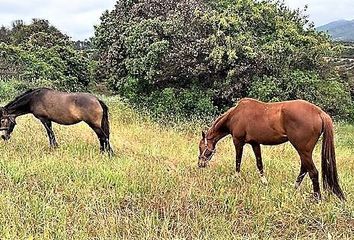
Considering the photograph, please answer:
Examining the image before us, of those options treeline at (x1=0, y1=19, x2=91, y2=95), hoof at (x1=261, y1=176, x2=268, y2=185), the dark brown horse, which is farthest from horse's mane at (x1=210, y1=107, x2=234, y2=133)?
treeline at (x1=0, y1=19, x2=91, y2=95)

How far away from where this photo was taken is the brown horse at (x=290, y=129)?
6391mm

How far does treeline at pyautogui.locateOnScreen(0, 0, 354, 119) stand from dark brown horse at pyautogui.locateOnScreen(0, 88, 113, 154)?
5214mm

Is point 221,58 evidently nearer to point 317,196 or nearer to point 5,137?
point 5,137

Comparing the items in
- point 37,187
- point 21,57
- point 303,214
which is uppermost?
point 21,57

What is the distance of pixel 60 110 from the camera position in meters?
9.19

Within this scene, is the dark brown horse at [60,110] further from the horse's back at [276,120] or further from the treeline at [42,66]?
the treeline at [42,66]

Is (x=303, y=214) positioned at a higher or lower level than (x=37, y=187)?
lower

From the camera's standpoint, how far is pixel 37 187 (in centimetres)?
628

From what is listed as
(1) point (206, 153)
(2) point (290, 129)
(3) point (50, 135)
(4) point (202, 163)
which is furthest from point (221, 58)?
(2) point (290, 129)

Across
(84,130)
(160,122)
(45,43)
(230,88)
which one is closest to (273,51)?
(230,88)

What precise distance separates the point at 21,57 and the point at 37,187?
21.4 meters

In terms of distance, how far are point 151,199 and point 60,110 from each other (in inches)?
156

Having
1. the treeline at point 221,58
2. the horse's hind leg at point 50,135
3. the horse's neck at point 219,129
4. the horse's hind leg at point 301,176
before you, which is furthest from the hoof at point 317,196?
the treeline at point 221,58

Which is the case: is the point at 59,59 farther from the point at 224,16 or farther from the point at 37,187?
the point at 37,187
